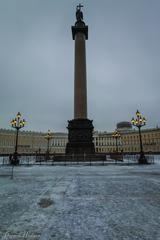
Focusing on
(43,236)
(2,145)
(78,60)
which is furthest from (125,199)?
(2,145)

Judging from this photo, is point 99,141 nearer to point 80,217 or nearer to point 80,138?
point 80,138

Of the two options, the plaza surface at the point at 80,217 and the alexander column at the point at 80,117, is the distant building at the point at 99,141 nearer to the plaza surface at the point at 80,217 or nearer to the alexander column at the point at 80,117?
the alexander column at the point at 80,117

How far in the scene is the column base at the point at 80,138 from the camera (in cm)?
2822

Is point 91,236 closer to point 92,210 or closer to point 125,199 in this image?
point 92,210

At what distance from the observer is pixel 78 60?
109 feet

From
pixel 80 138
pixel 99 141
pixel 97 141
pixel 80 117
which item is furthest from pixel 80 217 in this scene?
pixel 99 141

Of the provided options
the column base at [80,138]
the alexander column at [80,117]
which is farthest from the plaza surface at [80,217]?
the alexander column at [80,117]

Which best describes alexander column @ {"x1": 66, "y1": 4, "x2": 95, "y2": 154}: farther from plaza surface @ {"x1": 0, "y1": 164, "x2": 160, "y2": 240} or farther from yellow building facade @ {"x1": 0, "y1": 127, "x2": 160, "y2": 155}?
yellow building facade @ {"x1": 0, "y1": 127, "x2": 160, "y2": 155}

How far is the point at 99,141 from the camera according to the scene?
123875mm

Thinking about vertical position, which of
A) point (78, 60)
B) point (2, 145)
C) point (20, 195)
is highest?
point (78, 60)

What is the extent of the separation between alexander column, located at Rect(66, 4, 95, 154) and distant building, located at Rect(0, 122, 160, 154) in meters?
87.2

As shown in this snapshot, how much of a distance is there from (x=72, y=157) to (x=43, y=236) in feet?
77.9

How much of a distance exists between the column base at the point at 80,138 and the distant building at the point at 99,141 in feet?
288

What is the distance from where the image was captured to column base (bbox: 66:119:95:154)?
2822 centimetres
